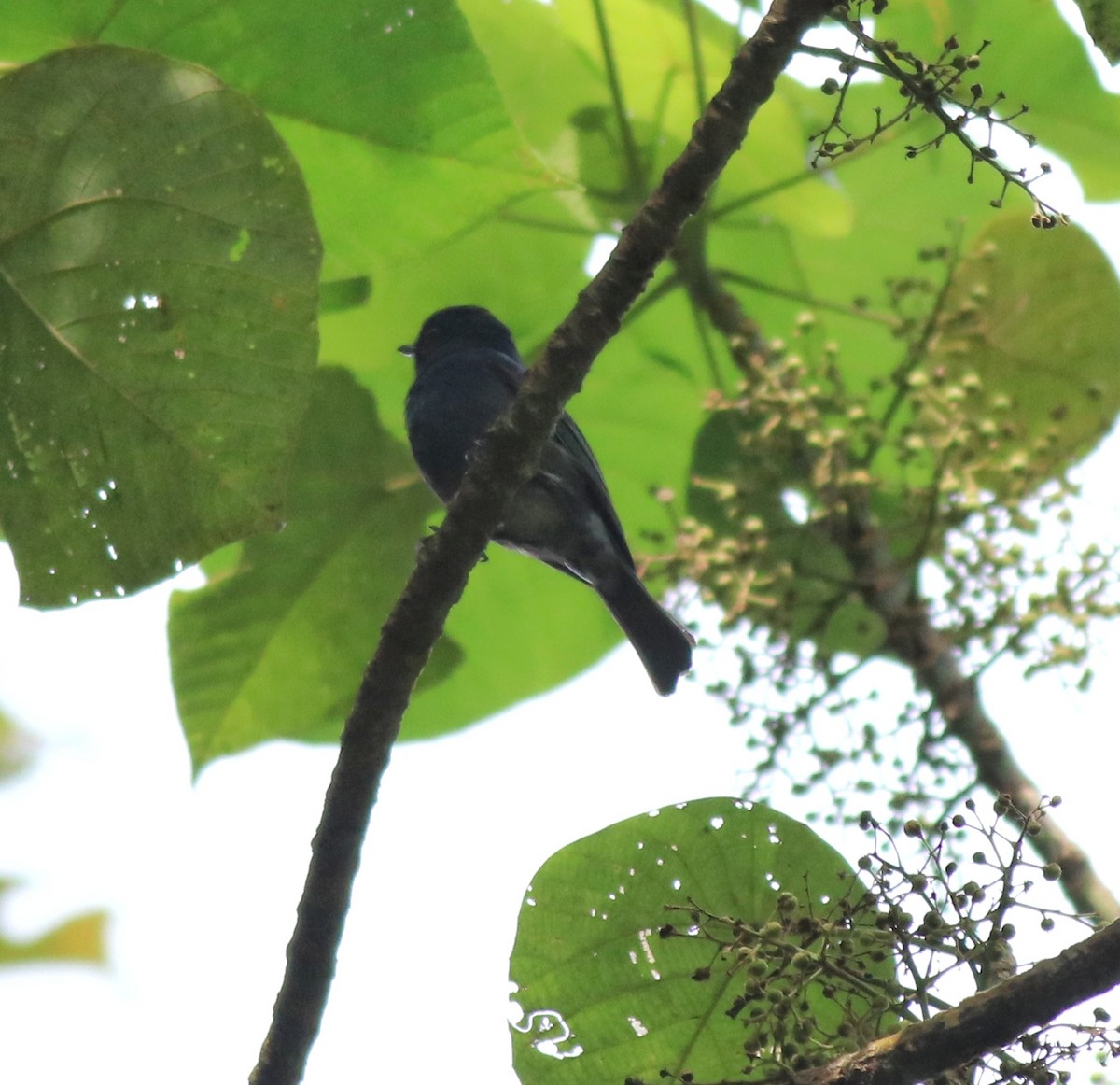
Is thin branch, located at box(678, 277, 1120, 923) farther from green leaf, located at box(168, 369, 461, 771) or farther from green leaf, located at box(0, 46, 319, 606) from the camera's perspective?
green leaf, located at box(0, 46, 319, 606)

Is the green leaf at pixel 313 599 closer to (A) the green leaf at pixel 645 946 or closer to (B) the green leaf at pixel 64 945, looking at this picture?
(B) the green leaf at pixel 64 945

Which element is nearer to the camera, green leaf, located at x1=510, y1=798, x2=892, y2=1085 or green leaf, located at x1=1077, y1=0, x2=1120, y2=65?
green leaf, located at x1=1077, y1=0, x2=1120, y2=65

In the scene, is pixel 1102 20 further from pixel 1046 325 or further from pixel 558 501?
pixel 558 501

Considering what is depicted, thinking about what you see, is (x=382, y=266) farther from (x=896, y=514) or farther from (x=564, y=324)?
(x=896, y=514)

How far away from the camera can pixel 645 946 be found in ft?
6.73

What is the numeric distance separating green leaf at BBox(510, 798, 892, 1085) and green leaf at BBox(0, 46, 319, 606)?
2.38 ft

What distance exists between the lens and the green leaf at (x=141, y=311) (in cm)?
208

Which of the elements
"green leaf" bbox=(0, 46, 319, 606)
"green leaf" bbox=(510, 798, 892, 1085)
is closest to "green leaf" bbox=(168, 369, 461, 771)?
"green leaf" bbox=(0, 46, 319, 606)

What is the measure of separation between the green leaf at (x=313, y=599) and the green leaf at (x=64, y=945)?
486mm

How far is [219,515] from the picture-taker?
206 cm

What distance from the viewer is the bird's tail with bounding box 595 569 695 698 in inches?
136

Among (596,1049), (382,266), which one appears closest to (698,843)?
(596,1049)

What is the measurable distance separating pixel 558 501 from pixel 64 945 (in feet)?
4.97

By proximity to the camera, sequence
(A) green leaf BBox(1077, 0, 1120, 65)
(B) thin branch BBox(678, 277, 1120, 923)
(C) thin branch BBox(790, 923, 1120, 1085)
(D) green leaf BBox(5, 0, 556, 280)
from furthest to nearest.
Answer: (B) thin branch BBox(678, 277, 1120, 923), (D) green leaf BBox(5, 0, 556, 280), (A) green leaf BBox(1077, 0, 1120, 65), (C) thin branch BBox(790, 923, 1120, 1085)
